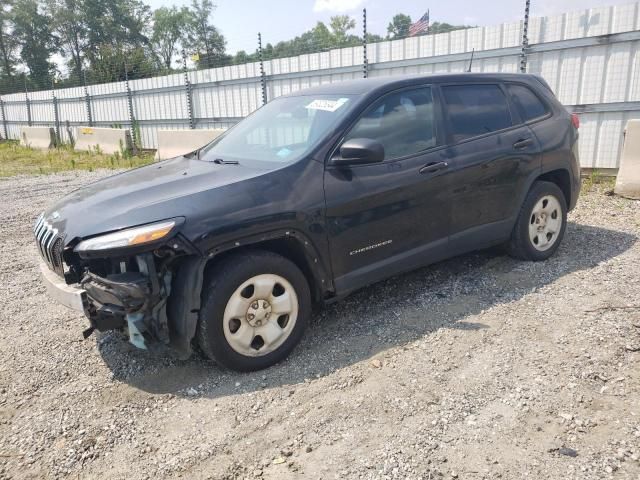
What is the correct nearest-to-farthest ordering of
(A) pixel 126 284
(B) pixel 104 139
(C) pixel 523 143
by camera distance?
(A) pixel 126 284
(C) pixel 523 143
(B) pixel 104 139

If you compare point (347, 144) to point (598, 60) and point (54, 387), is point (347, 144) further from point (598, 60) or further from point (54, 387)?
point (598, 60)

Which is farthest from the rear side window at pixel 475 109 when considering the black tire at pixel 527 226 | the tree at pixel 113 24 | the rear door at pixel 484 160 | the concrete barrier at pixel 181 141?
the tree at pixel 113 24

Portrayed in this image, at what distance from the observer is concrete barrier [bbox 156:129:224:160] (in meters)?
11.5

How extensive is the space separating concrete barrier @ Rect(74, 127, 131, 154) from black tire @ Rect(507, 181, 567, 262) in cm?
1316

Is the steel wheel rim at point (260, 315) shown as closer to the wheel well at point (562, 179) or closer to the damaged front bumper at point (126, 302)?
the damaged front bumper at point (126, 302)

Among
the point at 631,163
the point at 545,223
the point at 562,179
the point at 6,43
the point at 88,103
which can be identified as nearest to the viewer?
the point at 545,223

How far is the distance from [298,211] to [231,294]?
68cm

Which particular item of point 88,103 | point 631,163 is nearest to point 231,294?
point 631,163

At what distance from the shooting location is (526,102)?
15.6 ft

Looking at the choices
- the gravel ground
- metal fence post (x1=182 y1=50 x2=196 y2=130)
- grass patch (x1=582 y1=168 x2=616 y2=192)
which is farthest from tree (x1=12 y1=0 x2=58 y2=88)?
the gravel ground

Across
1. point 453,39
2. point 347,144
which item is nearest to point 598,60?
point 453,39

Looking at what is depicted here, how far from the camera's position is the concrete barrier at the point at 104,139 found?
608 inches

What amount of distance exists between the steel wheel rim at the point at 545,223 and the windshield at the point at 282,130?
7.26ft

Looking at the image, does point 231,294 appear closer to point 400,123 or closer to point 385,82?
point 400,123
